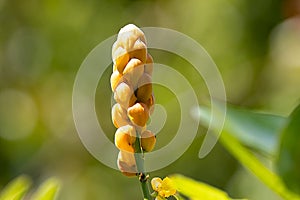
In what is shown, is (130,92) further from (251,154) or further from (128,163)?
(251,154)

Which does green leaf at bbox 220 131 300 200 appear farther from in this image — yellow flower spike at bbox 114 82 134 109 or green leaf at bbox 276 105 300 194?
yellow flower spike at bbox 114 82 134 109

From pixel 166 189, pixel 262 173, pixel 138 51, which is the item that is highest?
pixel 138 51

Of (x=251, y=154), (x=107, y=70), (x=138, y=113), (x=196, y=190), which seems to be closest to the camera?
→ (x=138, y=113)

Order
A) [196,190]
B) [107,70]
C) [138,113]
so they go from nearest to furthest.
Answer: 1. [138,113]
2. [196,190]
3. [107,70]

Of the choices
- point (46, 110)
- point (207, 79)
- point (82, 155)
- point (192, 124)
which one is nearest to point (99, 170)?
point (82, 155)

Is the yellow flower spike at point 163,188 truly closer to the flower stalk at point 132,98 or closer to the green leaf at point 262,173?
the flower stalk at point 132,98

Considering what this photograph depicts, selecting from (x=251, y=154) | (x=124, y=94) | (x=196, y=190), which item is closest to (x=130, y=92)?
(x=124, y=94)

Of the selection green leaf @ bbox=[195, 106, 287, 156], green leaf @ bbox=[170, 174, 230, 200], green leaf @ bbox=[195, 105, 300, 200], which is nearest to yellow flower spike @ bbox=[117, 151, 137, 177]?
green leaf @ bbox=[170, 174, 230, 200]

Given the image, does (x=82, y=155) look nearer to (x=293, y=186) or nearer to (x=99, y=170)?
(x=99, y=170)
